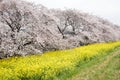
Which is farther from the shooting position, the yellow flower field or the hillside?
the hillside

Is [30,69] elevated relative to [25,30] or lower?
lower

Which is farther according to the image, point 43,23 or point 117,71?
point 43,23

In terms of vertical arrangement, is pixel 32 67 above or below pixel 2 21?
below

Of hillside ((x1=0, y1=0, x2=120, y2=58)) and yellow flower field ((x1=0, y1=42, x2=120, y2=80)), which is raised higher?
hillside ((x1=0, y1=0, x2=120, y2=58))

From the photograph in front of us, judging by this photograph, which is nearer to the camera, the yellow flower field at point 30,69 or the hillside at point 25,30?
the yellow flower field at point 30,69

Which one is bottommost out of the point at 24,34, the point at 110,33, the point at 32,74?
the point at 110,33

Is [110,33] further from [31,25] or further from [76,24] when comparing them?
[31,25]

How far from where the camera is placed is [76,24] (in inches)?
1385

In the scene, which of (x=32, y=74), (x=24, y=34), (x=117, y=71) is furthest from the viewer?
(x=24, y=34)

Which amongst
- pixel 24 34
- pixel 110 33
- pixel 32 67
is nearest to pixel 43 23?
pixel 24 34

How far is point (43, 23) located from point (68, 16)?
14437 millimetres

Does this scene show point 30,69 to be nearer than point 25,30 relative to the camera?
Yes

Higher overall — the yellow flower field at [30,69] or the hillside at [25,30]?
the hillside at [25,30]

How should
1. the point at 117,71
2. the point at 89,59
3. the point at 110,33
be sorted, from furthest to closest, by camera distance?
the point at 110,33 < the point at 89,59 < the point at 117,71
